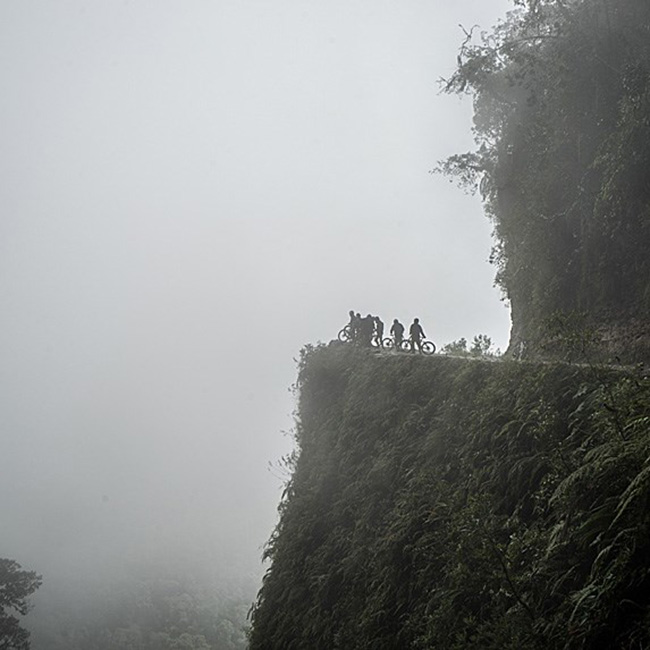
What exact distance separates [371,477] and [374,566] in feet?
7.30

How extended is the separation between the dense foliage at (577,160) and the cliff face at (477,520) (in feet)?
19.3

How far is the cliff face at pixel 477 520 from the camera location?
13.6ft

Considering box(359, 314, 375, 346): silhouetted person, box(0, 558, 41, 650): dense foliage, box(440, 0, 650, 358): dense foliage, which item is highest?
box(440, 0, 650, 358): dense foliage

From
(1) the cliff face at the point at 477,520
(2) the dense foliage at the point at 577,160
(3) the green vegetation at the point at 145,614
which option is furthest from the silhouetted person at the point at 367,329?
(3) the green vegetation at the point at 145,614

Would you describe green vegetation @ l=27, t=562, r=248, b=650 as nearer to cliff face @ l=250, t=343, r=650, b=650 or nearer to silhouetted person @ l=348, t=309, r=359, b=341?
silhouetted person @ l=348, t=309, r=359, b=341

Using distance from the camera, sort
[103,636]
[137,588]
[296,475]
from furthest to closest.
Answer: [137,588] < [103,636] < [296,475]

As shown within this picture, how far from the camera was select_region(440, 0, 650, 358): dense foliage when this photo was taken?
45.6 ft

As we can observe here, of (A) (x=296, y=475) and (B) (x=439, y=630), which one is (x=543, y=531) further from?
(A) (x=296, y=475)

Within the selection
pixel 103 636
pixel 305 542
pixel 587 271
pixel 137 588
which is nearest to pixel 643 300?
pixel 587 271

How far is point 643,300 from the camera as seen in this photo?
14031 millimetres

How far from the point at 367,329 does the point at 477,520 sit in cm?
1551

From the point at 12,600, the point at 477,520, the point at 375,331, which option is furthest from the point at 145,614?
the point at 477,520

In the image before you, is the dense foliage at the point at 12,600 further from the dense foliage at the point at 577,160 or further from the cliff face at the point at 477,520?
the dense foliage at the point at 577,160

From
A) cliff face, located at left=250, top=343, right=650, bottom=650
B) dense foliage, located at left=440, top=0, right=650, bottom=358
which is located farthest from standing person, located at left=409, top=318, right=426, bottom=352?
cliff face, located at left=250, top=343, right=650, bottom=650
